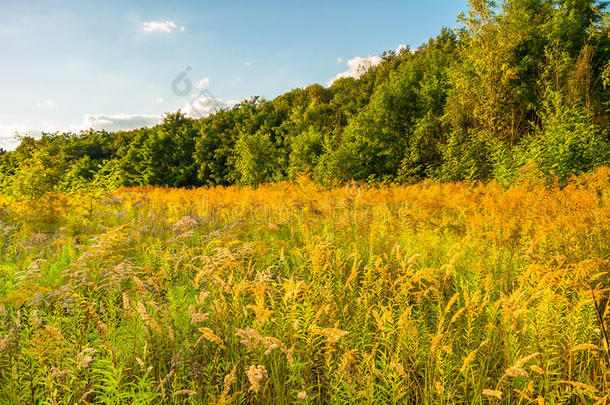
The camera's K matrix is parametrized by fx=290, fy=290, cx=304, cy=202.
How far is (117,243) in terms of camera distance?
3229 millimetres

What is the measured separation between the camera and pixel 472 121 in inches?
657

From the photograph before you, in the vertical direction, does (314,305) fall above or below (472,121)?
below

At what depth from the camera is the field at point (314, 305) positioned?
157 cm

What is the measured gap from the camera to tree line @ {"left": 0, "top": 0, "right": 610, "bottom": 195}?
788cm

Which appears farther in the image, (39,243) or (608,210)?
(39,243)

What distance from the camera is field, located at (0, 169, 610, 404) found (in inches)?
61.9

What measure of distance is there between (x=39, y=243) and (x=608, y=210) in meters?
8.04

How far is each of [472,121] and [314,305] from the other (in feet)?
59.7

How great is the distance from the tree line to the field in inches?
80.9

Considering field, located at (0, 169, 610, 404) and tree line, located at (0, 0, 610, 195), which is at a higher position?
tree line, located at (0, 0, 610, 195)

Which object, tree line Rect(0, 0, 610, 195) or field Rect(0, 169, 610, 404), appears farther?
tree line Rect(0, 0, 610, 195)

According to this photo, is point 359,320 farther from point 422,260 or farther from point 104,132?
point 104,132

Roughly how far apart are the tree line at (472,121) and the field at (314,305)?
6.74 feet

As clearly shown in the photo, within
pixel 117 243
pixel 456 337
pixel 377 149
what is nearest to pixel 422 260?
pixel 456 337
